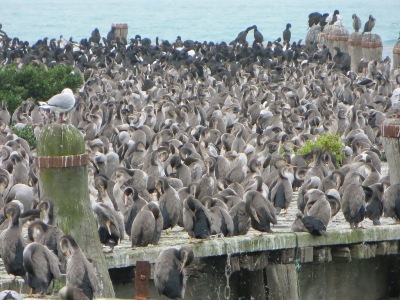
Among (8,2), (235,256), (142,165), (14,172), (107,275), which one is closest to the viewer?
(107,275)

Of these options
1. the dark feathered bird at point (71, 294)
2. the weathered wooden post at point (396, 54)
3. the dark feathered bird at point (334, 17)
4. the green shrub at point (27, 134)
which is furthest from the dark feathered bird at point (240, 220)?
the dark feathered bird at point (334, 17)

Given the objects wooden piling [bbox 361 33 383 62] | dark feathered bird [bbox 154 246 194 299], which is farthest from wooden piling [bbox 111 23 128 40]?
dark feathered bird [bbox 154 246 194 299]

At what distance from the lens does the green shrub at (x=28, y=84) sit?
2694cm

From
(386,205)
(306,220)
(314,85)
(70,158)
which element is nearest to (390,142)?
(386,205)

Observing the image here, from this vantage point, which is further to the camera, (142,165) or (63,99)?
(142,165)

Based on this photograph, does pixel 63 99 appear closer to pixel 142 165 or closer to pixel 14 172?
pixel 14 172

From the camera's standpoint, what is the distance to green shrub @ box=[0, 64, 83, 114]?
88.4 feet

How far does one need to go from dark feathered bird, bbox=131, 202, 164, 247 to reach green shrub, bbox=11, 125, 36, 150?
9.37 metres

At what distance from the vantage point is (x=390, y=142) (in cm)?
1642

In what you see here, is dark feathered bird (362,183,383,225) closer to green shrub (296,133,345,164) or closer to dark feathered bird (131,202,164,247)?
dark feathered bird (131,202,164,247)

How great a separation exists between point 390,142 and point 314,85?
16.1m

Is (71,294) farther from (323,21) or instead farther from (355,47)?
(323,21)

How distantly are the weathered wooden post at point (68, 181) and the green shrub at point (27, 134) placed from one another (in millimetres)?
10139

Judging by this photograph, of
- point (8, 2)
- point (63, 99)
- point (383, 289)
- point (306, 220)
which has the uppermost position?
point (8, 2)
